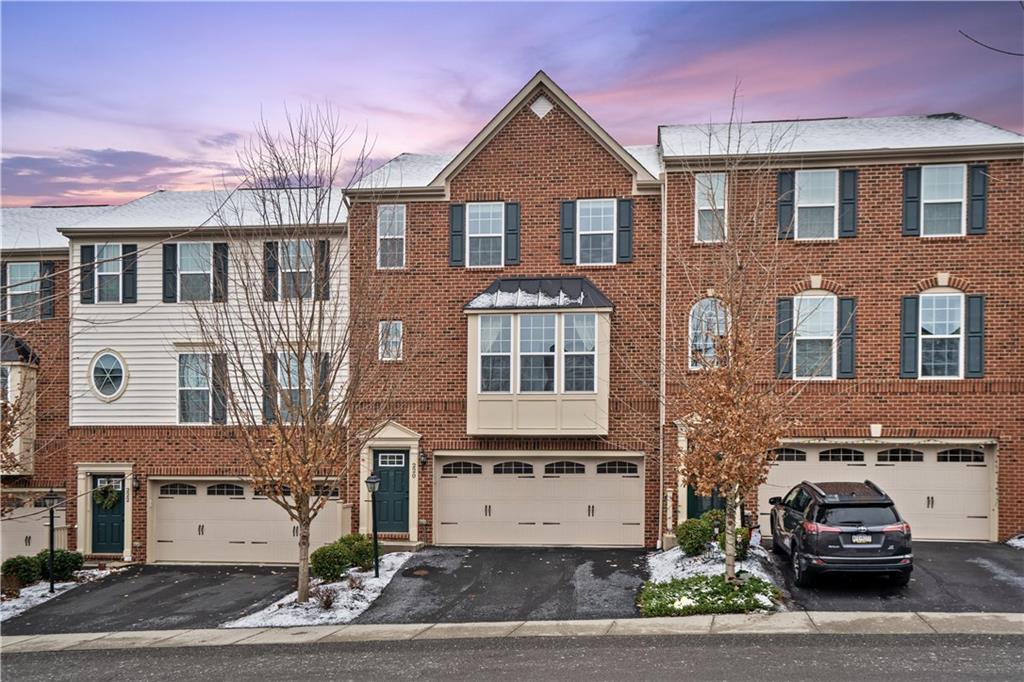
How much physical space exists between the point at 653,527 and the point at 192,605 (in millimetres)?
11031

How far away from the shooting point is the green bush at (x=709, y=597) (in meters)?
13.9

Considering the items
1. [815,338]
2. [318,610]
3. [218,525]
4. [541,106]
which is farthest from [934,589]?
[218,525]

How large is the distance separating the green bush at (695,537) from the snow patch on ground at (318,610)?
21.3 feet

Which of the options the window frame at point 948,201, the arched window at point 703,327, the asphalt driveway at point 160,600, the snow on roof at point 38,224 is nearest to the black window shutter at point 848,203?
→ the window frame at point 948,201

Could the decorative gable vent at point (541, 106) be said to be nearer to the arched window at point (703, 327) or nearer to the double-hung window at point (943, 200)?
the arched window at point (703, 327)

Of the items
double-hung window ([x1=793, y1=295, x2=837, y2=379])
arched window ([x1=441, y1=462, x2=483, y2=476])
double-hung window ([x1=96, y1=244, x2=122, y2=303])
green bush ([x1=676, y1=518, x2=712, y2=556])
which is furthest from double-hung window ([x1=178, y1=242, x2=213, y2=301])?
double-hung window ([x1=793, y1=295, x2=837, y2=379])

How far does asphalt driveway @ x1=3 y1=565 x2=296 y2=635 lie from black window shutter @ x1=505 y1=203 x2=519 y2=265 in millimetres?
9722

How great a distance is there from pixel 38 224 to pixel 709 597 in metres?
23.3

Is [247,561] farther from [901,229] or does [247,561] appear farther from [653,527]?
[901,229]

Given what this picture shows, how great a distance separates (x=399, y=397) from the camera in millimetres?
21094

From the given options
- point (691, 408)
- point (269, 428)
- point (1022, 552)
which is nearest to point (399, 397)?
point (269, 428)

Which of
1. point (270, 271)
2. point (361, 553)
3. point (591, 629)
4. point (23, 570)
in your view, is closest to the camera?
point (591, 629)

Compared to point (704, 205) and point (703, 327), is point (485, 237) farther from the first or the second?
point (703, 327)

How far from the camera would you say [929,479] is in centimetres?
1919
